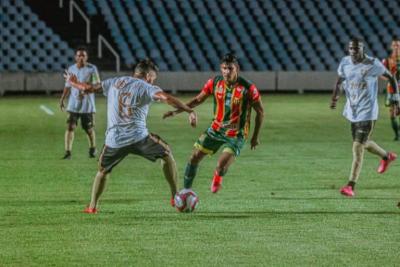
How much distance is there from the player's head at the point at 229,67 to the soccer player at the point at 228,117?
0.18 ft

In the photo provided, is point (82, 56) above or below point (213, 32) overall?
above

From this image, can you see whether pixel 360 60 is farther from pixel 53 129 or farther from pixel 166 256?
pixel 53 129

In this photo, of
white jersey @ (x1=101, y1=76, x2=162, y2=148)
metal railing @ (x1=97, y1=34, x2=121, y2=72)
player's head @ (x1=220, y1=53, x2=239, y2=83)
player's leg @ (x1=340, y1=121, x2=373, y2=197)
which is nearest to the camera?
white jersey @ (x1=101, y1=76, x2=162, y2=148)

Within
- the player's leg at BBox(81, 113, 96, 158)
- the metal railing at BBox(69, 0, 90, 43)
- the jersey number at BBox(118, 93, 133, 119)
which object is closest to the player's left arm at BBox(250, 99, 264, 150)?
the jersey number at BBox(118, 93, 133, 119)

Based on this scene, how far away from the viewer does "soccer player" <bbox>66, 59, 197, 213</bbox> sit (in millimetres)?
11508

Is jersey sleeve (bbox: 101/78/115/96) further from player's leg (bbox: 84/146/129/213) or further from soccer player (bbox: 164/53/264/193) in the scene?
soccer player (bbox: 164/53/264/193)

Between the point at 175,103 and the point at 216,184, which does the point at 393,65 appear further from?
the point at 175,103

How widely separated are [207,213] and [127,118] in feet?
4.53

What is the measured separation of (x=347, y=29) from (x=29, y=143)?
25809 millimetres

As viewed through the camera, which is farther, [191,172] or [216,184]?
[216,184]

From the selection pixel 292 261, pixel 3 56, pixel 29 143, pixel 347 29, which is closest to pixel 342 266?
pixel 292 261

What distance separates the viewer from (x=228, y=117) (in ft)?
41.8

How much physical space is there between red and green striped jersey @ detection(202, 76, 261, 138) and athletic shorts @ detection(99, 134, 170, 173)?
1.24m

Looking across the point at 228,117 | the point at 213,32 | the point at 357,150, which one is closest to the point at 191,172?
the point at 228,117
